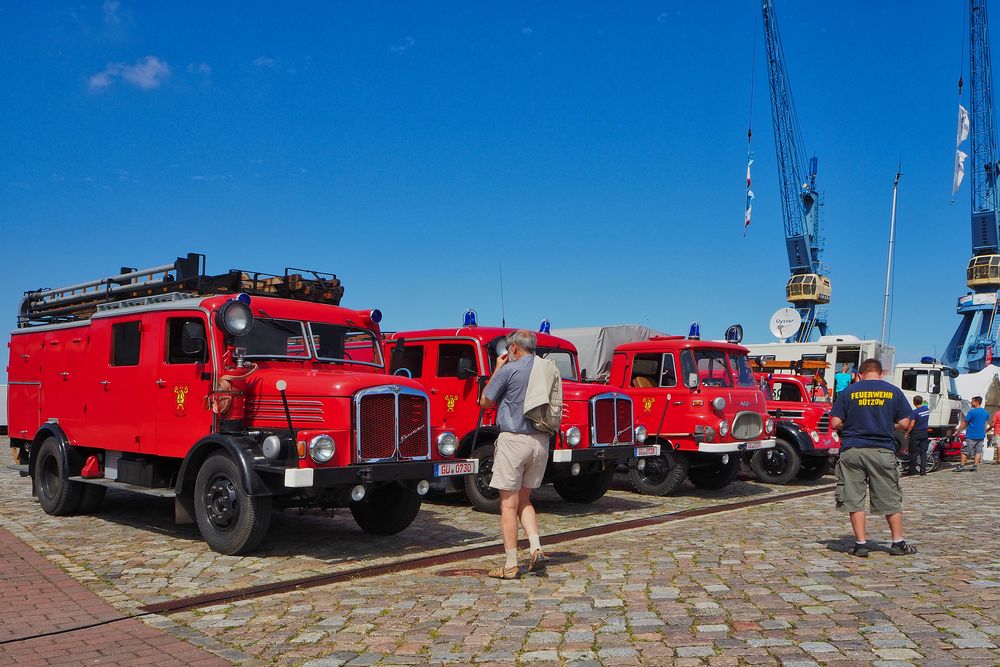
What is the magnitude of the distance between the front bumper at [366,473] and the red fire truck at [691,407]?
5345 millimetres

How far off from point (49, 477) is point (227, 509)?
168 inches

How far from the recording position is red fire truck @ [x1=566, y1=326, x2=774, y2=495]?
12.8 metres

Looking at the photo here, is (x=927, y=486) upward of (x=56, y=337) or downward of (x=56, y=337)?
downward

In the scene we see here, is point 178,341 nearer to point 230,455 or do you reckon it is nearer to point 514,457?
point 230,455

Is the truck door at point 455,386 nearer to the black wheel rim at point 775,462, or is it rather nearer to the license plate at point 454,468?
the license plate at point 454,468

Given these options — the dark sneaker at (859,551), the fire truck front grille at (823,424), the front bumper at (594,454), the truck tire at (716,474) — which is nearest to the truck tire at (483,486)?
the front bumper at (594,454)

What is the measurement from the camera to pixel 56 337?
10.9 m

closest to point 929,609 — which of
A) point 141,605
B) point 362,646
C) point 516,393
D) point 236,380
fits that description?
point 516,393

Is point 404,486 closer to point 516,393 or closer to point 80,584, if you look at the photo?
point 516,393

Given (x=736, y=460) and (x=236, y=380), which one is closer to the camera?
(x=236, y=380)

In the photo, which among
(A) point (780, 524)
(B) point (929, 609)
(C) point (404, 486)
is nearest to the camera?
(B) point (929, 609)

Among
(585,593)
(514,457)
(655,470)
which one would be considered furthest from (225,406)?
(655,470)

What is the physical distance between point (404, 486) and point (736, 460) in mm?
6776

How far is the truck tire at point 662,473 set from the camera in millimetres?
12930
